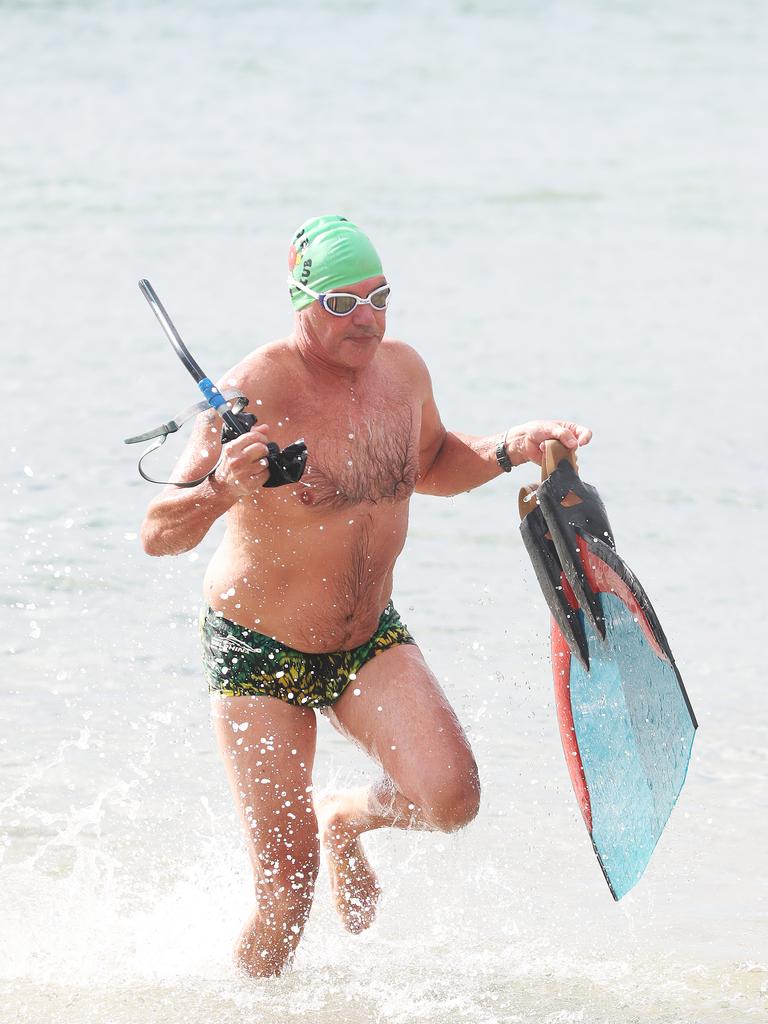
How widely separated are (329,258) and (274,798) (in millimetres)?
1551

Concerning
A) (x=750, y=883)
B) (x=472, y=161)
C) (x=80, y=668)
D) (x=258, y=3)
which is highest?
(x=750, y=883)

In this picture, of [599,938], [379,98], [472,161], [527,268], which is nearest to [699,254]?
A: [527,268]

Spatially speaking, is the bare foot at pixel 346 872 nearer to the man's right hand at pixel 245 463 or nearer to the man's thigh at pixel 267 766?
→ the man's thigh at pixel 267 766

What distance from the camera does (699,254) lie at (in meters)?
15.9

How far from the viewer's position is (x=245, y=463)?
13.4ft

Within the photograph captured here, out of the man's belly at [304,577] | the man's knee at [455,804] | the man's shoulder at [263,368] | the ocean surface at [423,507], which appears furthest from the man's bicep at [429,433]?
the ocean surface at [423,507]

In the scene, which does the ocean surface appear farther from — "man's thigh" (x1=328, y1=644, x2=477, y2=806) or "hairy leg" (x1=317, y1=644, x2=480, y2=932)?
"man's thigh" (x1=328, y1=644, x2=477, y2=806)

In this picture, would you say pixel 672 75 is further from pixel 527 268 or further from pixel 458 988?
pixel 458 988

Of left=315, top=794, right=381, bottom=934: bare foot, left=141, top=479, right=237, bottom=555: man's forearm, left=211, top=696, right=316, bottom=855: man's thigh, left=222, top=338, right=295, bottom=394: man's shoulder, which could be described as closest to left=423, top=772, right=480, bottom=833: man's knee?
left=211, top=696, right=316, bottom=855: man's thigh

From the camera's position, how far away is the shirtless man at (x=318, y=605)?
4523 millimetres

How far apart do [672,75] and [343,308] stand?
2429cm

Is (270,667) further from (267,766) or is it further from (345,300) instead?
(345,300)

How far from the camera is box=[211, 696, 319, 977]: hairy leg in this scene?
14.8ft

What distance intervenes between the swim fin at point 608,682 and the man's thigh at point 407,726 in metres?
0.41
